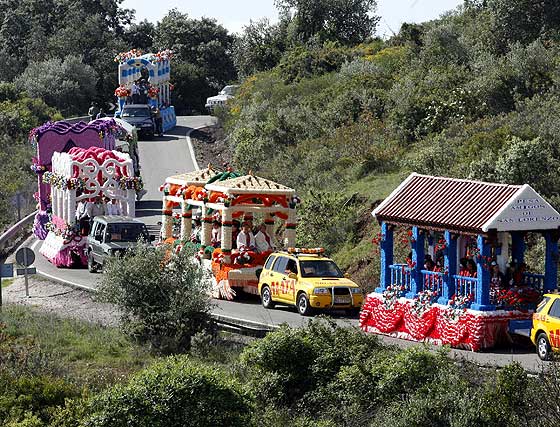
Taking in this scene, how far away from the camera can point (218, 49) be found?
339 ft

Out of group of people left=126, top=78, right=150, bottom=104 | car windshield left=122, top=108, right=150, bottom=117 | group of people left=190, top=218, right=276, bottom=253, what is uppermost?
group of people left=126, top=78, right=150, bottom=104

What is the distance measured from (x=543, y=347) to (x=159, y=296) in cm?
816

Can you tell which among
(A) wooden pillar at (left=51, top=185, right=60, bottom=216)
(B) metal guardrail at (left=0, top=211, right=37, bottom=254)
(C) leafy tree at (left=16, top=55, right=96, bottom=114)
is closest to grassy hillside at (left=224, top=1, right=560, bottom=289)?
(A) wooden pillar at (left=51, top=185, right=60, bottom=216)

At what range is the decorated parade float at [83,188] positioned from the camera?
39375 mm

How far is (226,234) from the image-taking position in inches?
1281

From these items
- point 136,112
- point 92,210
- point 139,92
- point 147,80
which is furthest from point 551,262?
point 147,80

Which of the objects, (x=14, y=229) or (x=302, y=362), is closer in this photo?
(x=302, y=362)

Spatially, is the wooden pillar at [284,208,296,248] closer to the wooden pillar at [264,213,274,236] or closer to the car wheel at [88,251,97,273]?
the wooden pillar at [264,213,274,236]

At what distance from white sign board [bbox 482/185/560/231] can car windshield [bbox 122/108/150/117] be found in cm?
4579

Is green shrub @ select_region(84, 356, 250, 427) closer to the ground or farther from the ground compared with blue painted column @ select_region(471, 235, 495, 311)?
closer to the ground

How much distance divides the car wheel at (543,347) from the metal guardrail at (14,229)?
24992mm

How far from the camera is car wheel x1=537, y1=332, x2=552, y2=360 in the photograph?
894 inches

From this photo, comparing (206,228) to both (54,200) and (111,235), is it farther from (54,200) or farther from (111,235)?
(54,200)

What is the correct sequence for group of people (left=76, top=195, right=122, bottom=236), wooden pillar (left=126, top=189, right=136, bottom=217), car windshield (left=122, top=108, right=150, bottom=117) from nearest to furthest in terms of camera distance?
1. group of people (left=76, top=195, right=122, bottom=236)
2. wooden pillar (left=126, top=189, right=136, bottom=217)
3. car windshield (left=122, top=108, right=150, bottom=117)
